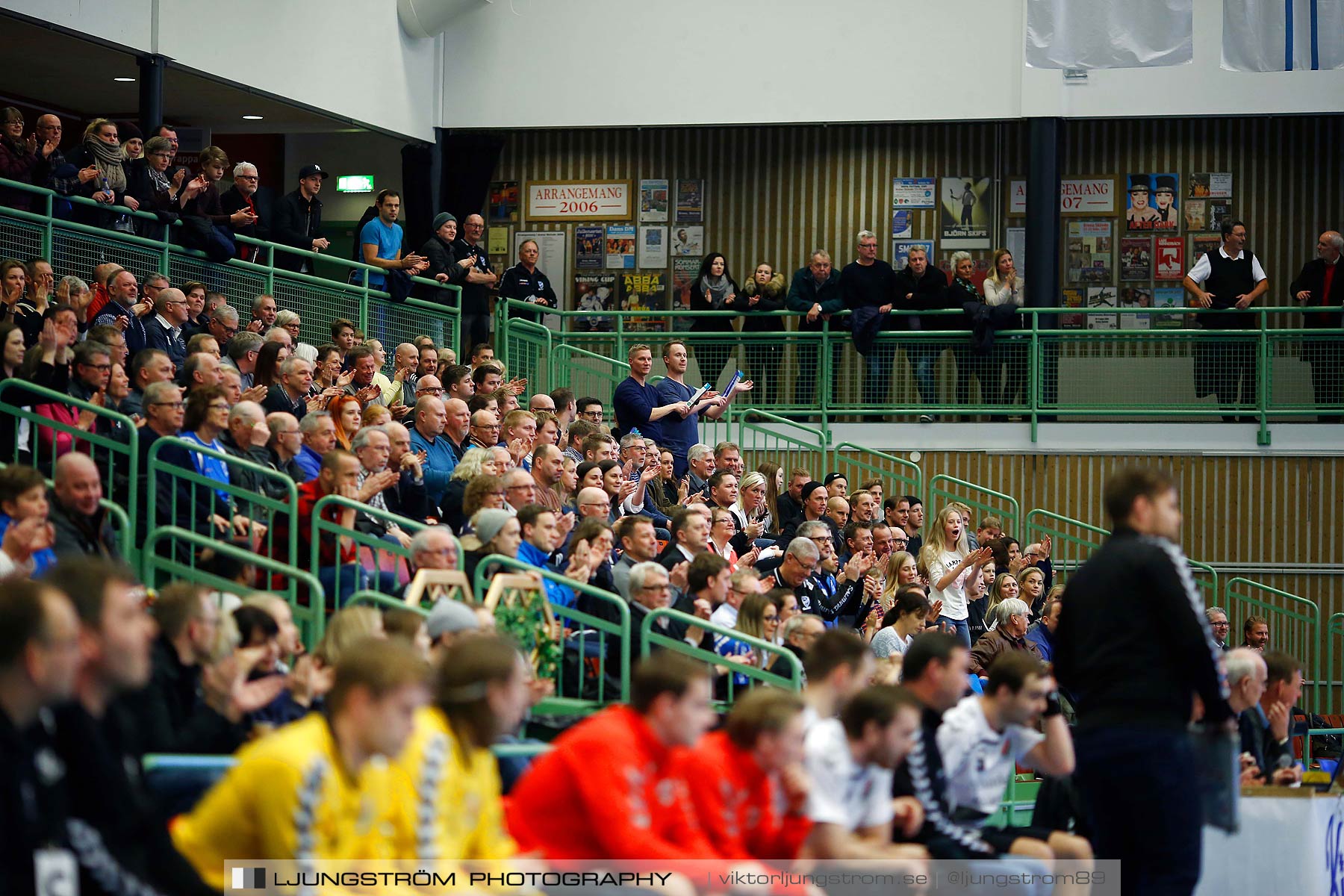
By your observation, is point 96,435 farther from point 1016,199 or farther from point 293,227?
point 1016,199

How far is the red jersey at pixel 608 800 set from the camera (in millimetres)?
4438

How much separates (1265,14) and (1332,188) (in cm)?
486

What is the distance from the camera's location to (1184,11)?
1284 centimetres

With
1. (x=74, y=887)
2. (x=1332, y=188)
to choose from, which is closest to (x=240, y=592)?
(x=74, y=887)

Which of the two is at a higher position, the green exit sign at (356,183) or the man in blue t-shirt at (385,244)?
the green exit sign at (356,183)

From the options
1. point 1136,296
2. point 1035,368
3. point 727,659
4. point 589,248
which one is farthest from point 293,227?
point 1136,296

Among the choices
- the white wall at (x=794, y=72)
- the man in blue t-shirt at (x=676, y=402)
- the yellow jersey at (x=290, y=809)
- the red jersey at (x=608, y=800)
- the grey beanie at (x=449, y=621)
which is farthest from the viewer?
the white wall at (x=794, y=72)

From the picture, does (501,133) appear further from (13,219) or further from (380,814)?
(380,814)

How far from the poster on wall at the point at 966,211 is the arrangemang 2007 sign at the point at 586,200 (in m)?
3.48

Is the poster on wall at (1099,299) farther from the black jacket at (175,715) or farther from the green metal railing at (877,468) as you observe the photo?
the black jacket at (175,715)

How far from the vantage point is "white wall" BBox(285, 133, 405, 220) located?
59.5 feet

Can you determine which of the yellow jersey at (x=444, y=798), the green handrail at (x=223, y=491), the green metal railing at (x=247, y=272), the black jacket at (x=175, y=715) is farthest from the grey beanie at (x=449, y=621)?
the green metal railing at (x=247, y=272)

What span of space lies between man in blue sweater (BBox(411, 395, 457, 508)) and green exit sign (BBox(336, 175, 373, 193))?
28.6 ft

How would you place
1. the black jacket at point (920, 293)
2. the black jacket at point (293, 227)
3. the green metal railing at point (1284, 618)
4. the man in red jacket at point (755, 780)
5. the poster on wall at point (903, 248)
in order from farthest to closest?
1. the poster on wall at point (903, 248)
2. the black jacket at point (920, 293)
3. the green metal railing at point (1284, 618)
4. the black jacket at point (293, 227)
5. the man in red jacket at point (755, 780)
